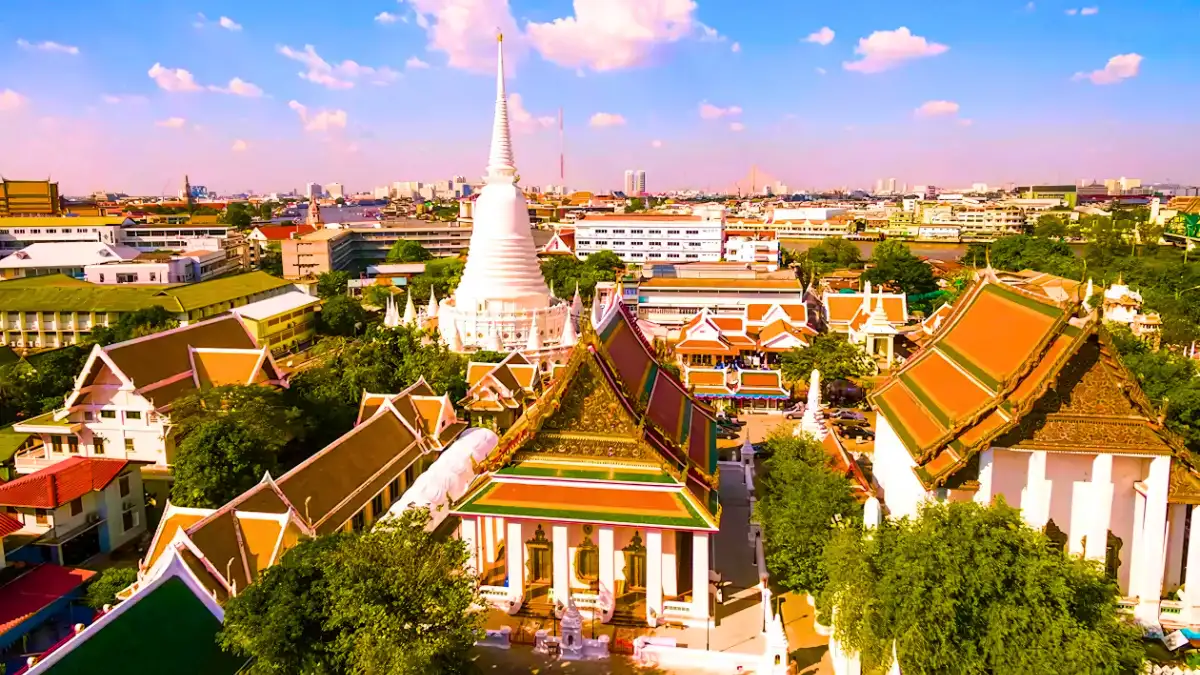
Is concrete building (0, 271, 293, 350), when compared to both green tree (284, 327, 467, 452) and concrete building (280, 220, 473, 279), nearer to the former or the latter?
green tree (284, 327, 467, 452)

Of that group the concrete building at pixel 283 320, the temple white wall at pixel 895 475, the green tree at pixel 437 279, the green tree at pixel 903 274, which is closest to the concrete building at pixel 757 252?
the green tree at pixel 903 274

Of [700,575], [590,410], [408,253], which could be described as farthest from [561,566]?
[408,253]

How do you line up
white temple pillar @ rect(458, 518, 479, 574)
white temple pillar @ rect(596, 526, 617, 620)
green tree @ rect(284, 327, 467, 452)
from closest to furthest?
white temple pillar @ rect(596, 526, 617, 620)
white temple pillar @ rect(458, 518, 479, 574)
green tree @ rect(284, 327, 467, 452)

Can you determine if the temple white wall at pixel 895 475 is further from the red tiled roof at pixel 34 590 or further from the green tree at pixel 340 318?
the green tree at pixel 340 318

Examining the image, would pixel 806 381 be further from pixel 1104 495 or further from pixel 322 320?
pixel 322 320

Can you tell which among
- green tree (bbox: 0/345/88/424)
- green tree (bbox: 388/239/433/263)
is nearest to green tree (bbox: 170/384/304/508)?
green tree (bbox: 0/345/88/424)

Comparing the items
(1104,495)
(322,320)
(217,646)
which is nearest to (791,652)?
(1104,495)
